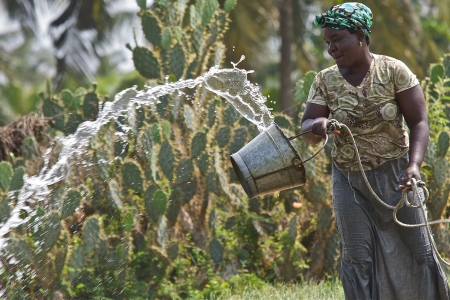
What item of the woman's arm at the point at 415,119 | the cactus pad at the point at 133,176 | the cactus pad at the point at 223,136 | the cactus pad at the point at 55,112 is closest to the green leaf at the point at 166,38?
the cactus pad at the point at 223,136

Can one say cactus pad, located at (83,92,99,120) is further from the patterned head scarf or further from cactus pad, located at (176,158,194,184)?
the patterned head scarf

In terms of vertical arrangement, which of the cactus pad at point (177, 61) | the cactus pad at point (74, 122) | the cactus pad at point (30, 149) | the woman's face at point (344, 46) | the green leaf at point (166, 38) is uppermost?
the green leaf at point (166, 38)

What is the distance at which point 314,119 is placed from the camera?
3.72 metres

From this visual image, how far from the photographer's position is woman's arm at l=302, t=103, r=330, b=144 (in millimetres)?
3513

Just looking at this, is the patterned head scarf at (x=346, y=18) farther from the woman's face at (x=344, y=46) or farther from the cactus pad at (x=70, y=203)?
the cactus pad at (x=70, y=203)

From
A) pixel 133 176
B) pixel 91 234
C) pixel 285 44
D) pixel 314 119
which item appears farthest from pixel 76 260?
pixel 285 44

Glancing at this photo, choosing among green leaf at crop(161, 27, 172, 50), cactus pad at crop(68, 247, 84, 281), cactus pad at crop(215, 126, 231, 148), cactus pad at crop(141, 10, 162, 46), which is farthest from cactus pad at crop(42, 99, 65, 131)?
cactus pad at crop(68, 247, 84, 281)

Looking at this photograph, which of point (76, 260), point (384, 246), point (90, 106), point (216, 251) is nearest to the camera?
point (384, 246)

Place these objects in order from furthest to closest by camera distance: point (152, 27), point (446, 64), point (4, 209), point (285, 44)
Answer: point (285, 44)
point (152, 27)
point (446, 64)
point (4, 209)

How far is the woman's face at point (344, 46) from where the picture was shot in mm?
3557

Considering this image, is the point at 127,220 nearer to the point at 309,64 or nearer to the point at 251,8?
the point at 251,8

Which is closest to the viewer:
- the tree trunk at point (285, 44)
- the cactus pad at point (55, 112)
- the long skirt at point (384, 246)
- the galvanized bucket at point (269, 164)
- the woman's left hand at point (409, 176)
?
the woman's left hand at point (409, 176)

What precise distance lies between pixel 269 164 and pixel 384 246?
0.68 meters

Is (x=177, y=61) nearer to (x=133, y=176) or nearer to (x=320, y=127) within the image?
(x=133, y=176)
